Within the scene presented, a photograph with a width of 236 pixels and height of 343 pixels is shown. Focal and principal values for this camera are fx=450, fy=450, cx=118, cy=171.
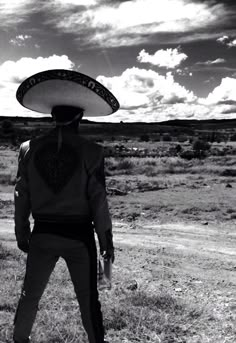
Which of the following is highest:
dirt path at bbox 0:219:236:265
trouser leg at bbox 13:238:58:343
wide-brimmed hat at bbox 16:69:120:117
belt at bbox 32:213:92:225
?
wide-brimmed hat at bbox 16:69:120:117

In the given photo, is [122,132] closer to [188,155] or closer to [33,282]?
[188,155]

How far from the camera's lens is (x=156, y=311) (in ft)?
16.6

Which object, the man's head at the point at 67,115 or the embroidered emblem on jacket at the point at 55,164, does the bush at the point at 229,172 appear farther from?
the embroidered emblem on jacket at the point at 55,164

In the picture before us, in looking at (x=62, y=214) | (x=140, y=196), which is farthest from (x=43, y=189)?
(x=140, y=196)

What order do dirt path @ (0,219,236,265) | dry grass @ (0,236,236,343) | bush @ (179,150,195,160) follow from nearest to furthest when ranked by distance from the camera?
dry grass @ (0,236,236,343) < dirt path @ (0,219,236,265) < bush @ (179,150,195,160)

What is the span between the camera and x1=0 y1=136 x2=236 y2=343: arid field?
14.9 feet

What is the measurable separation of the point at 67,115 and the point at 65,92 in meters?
0.17

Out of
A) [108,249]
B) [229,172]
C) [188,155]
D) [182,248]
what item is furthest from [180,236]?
[188,155]

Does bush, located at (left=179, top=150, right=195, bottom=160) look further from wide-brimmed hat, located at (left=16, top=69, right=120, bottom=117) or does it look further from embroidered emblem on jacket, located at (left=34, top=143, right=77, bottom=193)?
embroidered emblem on jacket, located at (left=34, top=143, right=77, bottom=193)

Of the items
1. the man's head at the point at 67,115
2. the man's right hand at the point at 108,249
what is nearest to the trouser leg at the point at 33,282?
the man's right hand at the point at 108,249

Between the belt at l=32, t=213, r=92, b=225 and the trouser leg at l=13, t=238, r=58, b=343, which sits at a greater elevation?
the belt at l=32, t=213, r=92, b=225

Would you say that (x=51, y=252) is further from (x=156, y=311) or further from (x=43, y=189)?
(x=156, y=311)

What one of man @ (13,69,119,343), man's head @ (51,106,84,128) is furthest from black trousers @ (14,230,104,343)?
man's head @ (51,106,84,128)

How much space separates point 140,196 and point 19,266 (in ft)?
26.2
